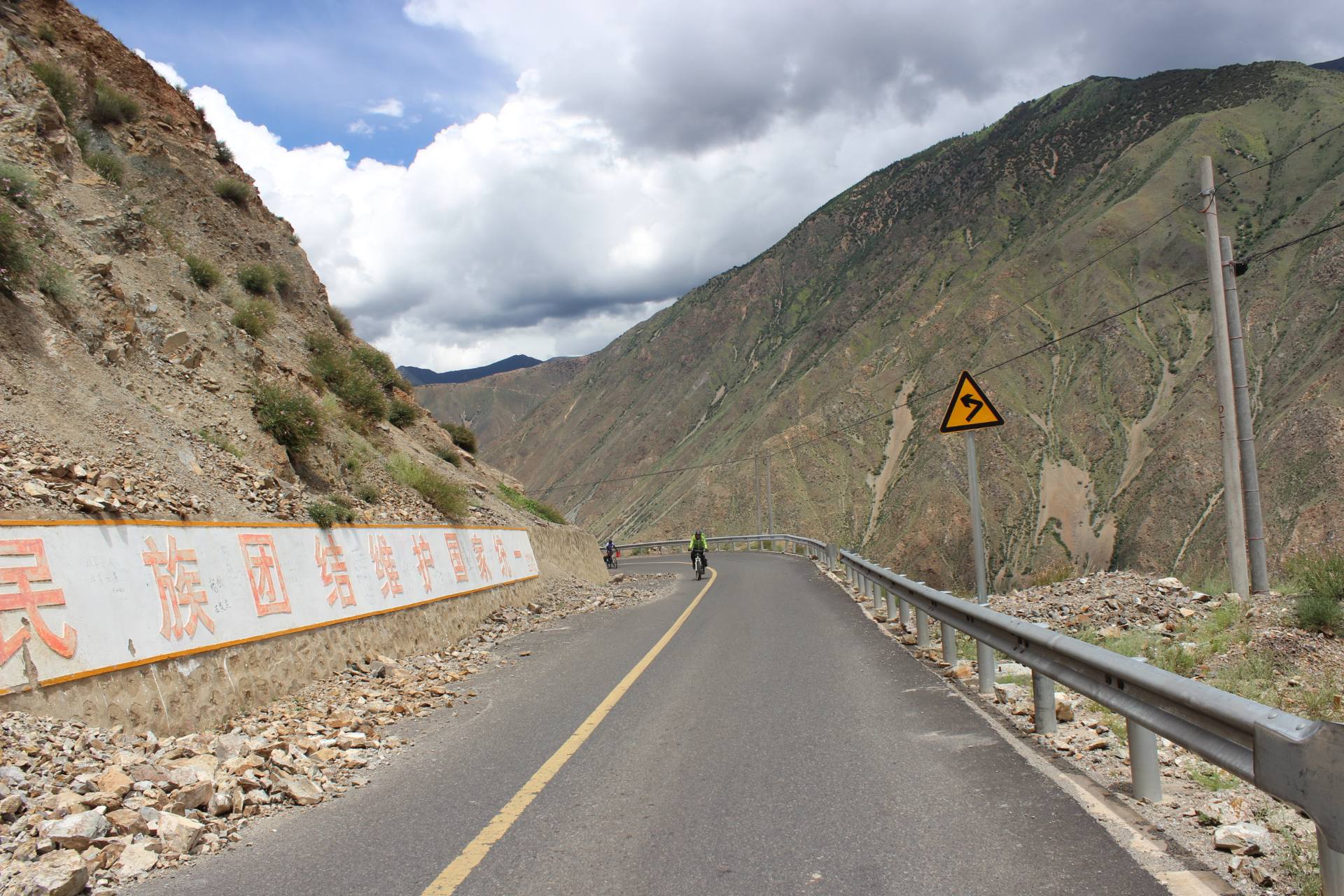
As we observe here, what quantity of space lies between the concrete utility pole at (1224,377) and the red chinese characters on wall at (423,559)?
11.6m

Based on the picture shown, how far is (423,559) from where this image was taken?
12.8m

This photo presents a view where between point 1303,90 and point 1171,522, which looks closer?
point 1171,522

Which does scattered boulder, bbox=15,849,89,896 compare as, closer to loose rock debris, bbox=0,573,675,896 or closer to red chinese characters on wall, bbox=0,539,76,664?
loose rock debris, bbox=0,573,675,896

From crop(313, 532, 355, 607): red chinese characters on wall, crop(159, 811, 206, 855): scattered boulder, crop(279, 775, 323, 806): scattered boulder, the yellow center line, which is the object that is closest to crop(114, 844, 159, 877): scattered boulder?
crop(159, 811, 206, 855): scattered boulder

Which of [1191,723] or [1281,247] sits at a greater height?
[1281,247]

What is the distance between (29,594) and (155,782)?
5.22 ft

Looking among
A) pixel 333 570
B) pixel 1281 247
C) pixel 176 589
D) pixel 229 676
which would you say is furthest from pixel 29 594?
pixel 1281 247

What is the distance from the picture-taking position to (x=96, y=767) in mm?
5297

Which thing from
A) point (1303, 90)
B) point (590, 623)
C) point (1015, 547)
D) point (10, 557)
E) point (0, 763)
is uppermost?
point (1303, 90)

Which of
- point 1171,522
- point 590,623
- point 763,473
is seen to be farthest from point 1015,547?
point 590,623

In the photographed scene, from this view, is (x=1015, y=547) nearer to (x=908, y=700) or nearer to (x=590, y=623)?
(x=590, y=623)

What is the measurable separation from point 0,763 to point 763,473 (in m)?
78.9

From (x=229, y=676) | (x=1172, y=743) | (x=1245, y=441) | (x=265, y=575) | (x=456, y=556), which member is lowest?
(x=1172, y=743)

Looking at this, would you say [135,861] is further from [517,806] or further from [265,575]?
[265,575]
